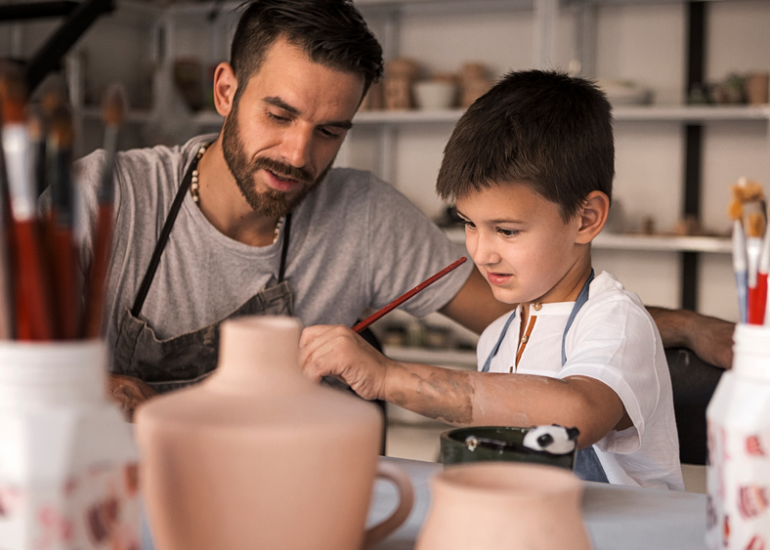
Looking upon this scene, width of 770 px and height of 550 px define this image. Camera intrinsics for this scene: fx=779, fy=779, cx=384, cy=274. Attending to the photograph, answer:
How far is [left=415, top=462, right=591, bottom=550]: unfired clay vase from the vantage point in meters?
0.42

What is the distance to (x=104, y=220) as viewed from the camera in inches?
17.2

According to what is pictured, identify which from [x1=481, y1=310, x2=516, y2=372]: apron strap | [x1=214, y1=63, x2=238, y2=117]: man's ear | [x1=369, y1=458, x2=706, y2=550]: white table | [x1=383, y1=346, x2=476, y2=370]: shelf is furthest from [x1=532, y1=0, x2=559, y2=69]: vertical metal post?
[x1=369, y1=458, x2=706, y2=550]: white table

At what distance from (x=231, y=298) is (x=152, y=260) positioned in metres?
0.16

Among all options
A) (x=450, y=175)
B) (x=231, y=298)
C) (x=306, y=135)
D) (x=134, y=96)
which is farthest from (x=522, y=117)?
(x=134, y=96)

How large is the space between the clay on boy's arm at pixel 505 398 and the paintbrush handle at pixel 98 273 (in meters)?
0.50

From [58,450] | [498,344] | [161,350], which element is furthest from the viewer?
[161,350]

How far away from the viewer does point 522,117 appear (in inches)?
45.4

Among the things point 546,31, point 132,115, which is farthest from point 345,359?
point 132,115

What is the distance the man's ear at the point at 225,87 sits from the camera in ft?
5.12

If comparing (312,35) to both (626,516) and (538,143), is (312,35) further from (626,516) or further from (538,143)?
(626,516)

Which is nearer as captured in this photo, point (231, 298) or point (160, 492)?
point (160, 492)

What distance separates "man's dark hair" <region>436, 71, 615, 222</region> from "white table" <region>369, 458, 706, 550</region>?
49cm

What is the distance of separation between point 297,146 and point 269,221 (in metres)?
0.21

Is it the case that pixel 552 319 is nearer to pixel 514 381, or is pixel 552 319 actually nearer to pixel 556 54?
pixel 514 381
